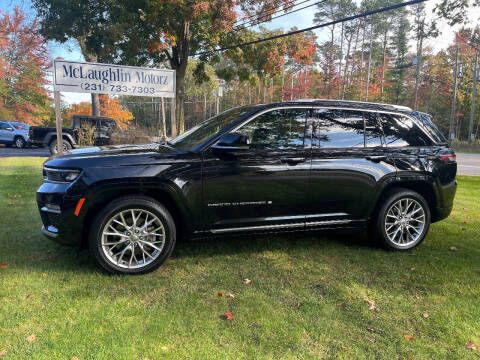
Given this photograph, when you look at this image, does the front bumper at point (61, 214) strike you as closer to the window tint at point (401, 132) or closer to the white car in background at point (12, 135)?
the window tint at point (401, 132)

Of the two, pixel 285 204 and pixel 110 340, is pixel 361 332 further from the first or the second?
pixel 110 340

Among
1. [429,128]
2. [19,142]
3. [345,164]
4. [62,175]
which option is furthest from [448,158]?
[19,142]

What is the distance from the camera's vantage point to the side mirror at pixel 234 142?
3551mm

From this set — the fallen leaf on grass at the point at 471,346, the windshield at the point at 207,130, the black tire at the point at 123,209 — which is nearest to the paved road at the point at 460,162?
the windshield at the point at 207,130

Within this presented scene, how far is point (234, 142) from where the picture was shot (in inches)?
140

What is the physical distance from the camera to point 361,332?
263cm

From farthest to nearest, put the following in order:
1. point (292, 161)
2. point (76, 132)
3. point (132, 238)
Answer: point (76, 132), point (292, 161), point (132, 238)

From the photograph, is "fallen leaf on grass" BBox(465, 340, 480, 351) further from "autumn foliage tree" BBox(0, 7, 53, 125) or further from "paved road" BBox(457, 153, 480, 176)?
"autumn foliage tree" BBox(0, 7, 53, 125)

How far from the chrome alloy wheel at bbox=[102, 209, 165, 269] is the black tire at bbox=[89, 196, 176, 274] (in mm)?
29

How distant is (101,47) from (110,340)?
15575mm

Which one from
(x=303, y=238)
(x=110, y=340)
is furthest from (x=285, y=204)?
(x=110, y=340)

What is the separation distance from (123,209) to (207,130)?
1.37 m

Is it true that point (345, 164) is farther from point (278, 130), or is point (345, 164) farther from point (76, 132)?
point (76, 132)

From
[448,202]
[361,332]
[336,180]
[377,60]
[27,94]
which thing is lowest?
[361,332]
